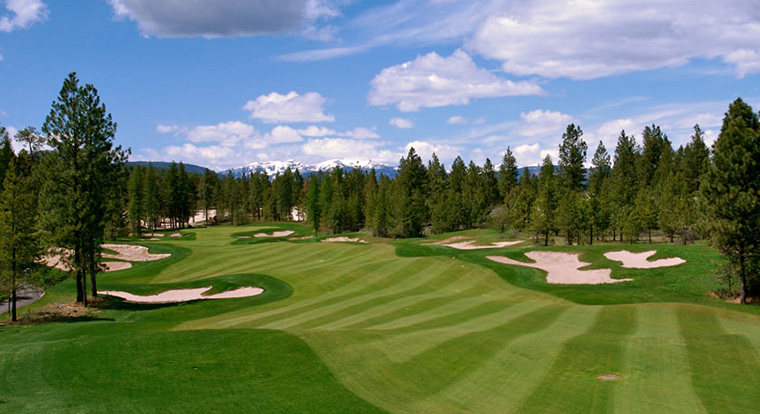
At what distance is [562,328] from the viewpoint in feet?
70.1

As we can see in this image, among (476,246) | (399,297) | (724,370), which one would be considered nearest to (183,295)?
(399,297)

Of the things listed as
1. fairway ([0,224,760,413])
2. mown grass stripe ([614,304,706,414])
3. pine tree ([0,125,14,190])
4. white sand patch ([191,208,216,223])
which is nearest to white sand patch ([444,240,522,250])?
fairway ([0,224,760,413])

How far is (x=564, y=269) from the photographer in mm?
42375

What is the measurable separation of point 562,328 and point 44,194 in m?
32.4

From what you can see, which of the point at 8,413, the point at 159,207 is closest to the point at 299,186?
the point at 159,207

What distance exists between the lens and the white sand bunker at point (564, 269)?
38281 mm

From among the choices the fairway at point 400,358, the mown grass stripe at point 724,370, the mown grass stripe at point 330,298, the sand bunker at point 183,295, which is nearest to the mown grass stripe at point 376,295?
the fairway at point 400,358

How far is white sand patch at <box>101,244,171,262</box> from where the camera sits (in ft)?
203

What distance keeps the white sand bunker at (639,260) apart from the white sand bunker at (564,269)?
2.36 meters

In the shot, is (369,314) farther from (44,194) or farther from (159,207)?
(159,207)

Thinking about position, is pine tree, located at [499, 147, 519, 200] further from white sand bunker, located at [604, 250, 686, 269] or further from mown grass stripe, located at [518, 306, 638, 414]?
mown grass stripe, located at [518, 306, 638, 414]

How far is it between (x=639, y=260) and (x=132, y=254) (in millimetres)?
61542

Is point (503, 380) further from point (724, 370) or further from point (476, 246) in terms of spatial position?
point (476, 246)

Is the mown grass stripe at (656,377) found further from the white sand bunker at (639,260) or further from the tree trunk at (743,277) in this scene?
the white sand bunker at (639,260)
